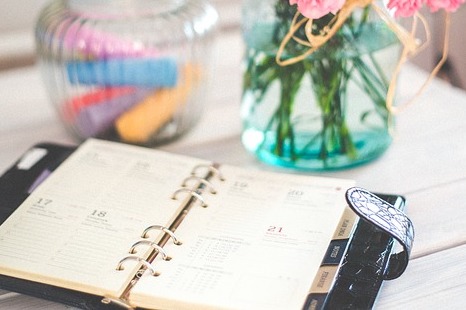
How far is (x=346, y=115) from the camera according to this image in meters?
0.92

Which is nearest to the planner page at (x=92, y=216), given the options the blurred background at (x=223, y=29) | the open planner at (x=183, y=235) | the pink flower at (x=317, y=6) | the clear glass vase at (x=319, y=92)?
the open planner at (x=183, y=235)

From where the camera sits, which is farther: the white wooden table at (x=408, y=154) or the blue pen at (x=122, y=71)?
the blue pen at (x=122, y=71)

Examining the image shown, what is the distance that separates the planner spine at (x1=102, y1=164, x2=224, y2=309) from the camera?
0.72 meters

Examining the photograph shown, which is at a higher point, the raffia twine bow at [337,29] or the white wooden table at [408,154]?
the raffia twine bow at [337,29]

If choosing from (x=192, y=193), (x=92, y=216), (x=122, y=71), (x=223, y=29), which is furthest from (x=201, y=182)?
(x=223, y=29)

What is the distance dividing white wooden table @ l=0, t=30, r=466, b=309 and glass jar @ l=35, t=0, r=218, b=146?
0.05 meters

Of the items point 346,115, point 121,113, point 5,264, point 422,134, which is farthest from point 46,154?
point 422,134

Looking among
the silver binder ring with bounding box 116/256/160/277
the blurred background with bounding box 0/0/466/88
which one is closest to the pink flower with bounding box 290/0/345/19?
the silver binder ring with bounding box 116/256/160/277

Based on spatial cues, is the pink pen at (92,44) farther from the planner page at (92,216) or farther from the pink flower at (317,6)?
the pink flower at (317,6)

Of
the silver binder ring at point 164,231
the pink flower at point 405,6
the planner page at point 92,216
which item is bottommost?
the planner page at point 92,216

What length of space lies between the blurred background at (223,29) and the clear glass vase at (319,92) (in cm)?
66

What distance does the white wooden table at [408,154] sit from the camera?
75cm

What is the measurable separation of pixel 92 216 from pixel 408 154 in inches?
16.9

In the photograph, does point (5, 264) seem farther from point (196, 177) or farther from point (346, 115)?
point (346, 115)
